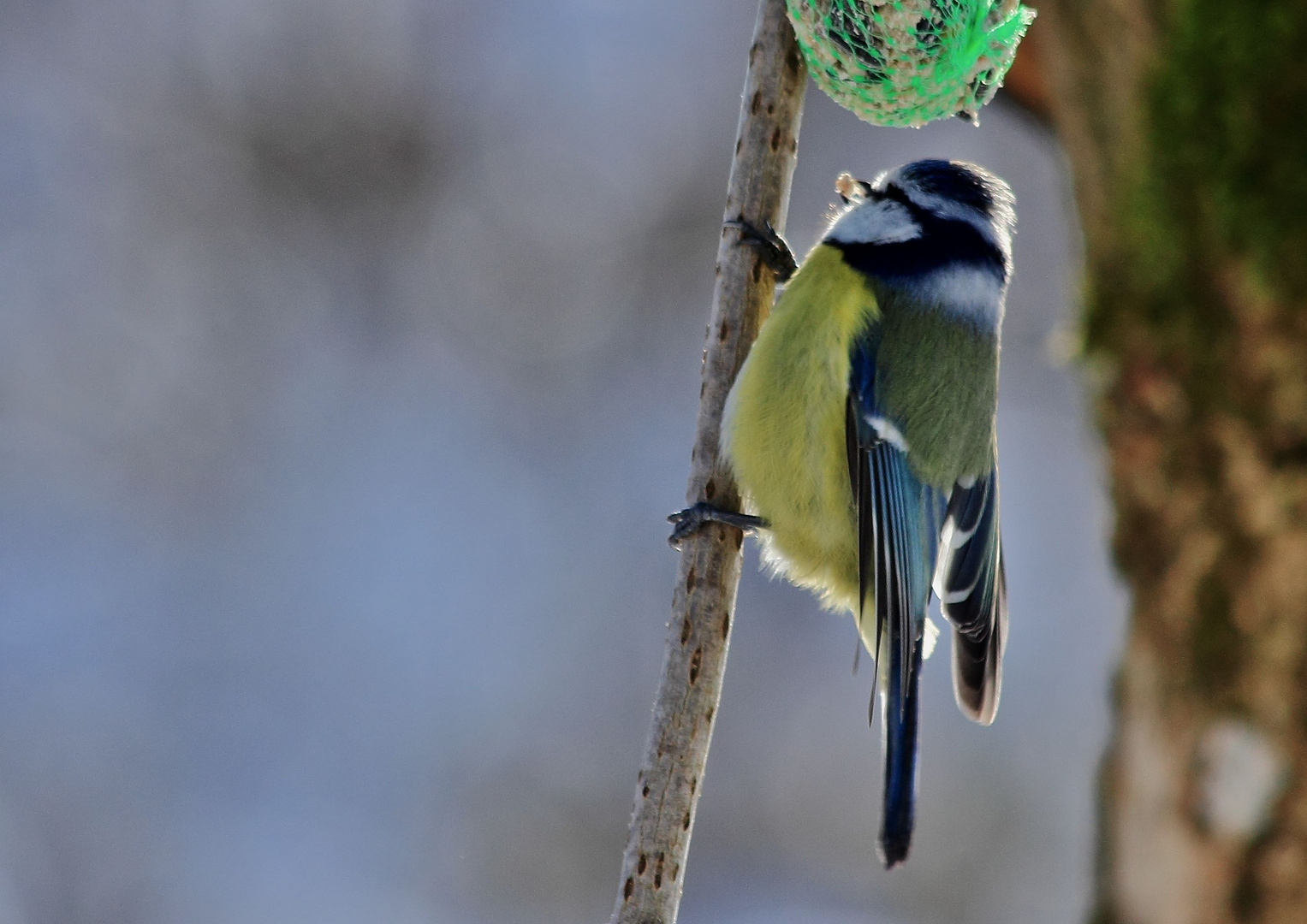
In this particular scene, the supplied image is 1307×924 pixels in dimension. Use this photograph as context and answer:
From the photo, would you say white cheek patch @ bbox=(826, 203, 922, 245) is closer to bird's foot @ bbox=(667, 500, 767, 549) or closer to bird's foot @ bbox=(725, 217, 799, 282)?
bird's foot @ bbox=(725, 217, 799, 282)

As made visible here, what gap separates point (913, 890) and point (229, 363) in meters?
2.64

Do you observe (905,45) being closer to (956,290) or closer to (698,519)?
(956,290)

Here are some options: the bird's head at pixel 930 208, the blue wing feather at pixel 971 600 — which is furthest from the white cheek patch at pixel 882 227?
the blue wing feather at pixel 971 600

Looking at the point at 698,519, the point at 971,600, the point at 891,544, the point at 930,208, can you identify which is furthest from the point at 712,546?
the point at 930,208

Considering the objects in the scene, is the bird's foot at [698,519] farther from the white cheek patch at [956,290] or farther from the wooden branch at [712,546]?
the white cheek patch at [956,290]

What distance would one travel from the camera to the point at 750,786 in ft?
11.9

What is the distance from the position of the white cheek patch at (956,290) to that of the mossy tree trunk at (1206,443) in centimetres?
46

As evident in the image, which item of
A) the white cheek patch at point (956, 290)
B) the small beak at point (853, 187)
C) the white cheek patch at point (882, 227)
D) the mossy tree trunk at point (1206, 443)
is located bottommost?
the mossy tree trunk at point (1206, 443)

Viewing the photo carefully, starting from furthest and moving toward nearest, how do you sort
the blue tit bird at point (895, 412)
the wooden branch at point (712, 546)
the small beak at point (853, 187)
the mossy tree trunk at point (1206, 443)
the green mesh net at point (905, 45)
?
1. the small beak at point (853, 187)
2. the blue tit bird at point (895, 412)
3. the green mesh net at point (905, 45)
4. the wooden branch at point (712, 546)
5. the mossy tree trunk at point (1206, 443)

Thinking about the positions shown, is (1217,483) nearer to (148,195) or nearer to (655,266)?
(655,266)

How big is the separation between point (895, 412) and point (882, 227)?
9.6 inches

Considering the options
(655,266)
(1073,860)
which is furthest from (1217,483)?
(655,266)

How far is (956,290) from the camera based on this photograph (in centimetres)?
160

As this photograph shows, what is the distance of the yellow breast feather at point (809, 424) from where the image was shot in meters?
1.53
